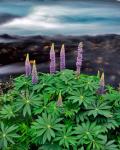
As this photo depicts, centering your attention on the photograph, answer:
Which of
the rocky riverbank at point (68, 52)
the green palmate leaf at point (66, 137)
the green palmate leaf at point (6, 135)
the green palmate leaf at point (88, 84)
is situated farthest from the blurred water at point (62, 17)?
the green palmate leaf at point (66, 137)

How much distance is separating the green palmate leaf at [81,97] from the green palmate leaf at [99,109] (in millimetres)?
47

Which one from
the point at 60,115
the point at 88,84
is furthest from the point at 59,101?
the point at 88,84

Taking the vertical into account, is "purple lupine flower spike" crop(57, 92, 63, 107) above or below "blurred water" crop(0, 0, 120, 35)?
below

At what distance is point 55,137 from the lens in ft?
12.8

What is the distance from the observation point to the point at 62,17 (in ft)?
34.9

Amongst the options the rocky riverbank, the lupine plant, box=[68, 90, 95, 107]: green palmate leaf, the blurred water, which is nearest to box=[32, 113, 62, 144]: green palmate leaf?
the lupine plant

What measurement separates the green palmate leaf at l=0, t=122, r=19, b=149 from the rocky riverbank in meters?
3.84

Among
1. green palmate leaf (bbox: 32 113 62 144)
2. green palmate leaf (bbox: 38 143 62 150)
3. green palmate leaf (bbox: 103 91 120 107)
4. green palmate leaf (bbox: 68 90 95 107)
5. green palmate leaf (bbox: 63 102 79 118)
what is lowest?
green palmate leaf (bbox: 38 143 62 150)

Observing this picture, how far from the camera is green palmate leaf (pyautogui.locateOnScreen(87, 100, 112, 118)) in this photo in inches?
160

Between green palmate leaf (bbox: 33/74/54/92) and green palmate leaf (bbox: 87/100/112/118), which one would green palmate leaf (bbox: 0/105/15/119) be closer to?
green palmate leaf (bbox: 33/74/54/92)

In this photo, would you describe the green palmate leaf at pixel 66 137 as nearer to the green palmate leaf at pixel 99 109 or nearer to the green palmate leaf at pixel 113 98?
the green palmate leaf at pixel 99 109

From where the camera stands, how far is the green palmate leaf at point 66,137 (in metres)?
3.84

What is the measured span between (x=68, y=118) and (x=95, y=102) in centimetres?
28

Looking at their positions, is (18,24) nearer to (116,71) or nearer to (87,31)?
(87,31)
